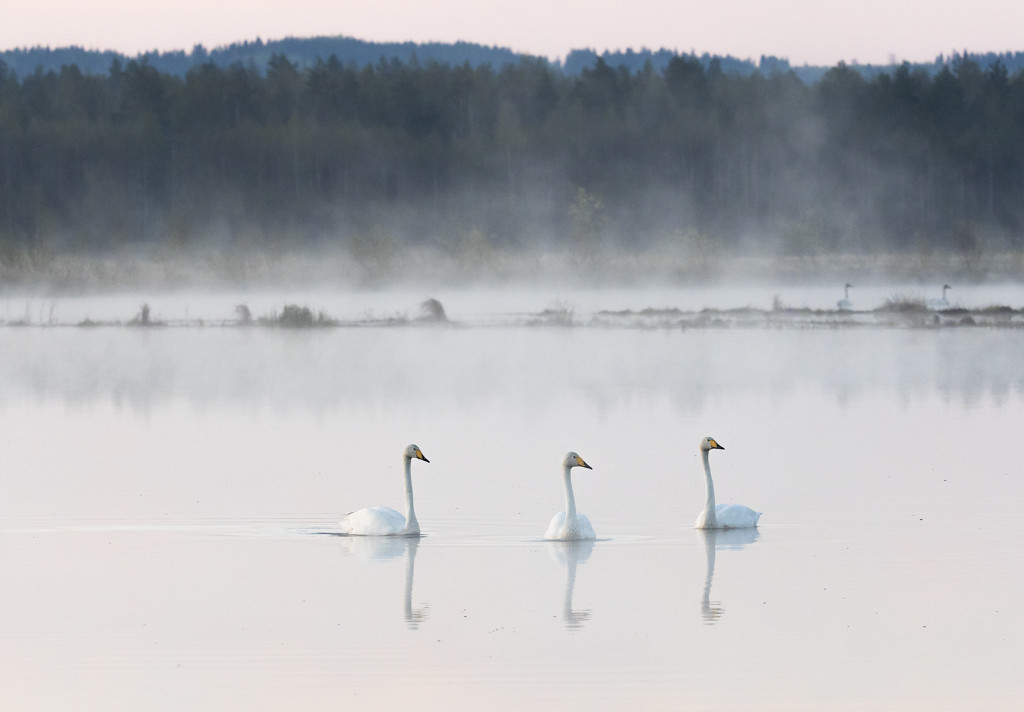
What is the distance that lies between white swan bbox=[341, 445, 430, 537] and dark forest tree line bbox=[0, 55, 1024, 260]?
6082 cm

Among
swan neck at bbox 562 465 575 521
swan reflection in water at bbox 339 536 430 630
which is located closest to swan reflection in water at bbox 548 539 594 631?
swan neck at bbox 562 465 575 521

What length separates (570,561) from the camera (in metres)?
10.6

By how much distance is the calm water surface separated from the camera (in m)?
7.59

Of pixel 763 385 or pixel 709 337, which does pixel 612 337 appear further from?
pixel 763 385

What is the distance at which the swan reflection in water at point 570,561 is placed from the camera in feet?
28.8

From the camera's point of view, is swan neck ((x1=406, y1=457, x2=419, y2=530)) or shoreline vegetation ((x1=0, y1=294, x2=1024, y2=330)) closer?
swan neck ((x1=406, y1=457, x2=419, y2=530))

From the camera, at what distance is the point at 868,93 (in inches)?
3398

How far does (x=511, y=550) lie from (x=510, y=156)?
74114 mm

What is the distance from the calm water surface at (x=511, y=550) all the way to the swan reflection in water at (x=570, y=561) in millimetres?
32

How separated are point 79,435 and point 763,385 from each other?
31.4 feet

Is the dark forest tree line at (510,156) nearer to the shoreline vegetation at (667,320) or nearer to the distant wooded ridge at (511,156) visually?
the distant wooded ridge at (511,156)

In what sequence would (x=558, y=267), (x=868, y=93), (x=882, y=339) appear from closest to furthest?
(x=882, y=339) → (x=558, y=267) → (x=868, y=93)

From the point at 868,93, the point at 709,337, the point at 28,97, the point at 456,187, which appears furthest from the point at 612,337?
the point at 28,97

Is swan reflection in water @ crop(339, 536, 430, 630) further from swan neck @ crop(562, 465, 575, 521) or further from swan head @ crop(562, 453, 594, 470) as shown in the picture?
swan head @ crop(562, 453, 594, 470)
